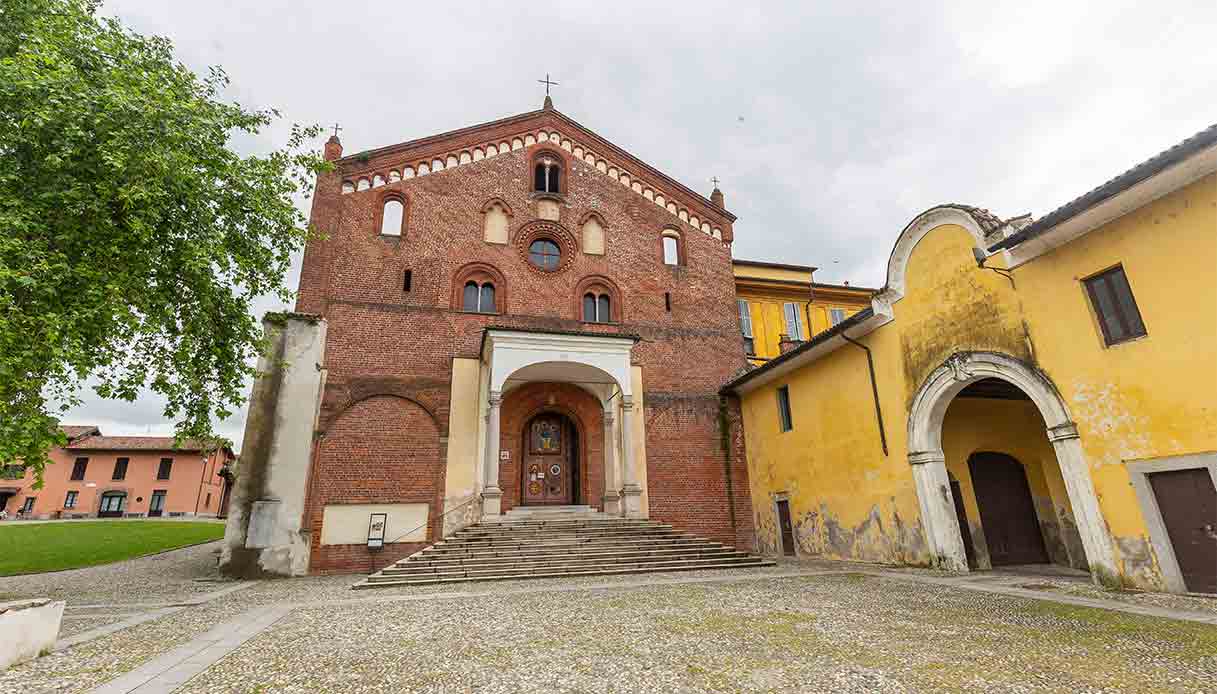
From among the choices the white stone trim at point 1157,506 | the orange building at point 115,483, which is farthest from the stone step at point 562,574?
the orange building at point 115,483

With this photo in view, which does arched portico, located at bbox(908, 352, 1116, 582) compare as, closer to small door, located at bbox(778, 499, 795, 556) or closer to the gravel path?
the gravel path

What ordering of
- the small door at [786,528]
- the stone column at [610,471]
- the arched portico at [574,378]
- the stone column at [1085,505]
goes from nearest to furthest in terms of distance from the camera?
1. the stone column at [1085,505]
2. the arched portico at [574,378]
3. the small door at [786,528]
4. the stone column at [610,471]

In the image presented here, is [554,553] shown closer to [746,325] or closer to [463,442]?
[463,442]

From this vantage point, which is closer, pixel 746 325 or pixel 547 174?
pixel 547 174

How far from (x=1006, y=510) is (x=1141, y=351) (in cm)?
614

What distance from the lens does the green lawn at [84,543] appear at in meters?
16.2

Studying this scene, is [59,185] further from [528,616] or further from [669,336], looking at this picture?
[669,336]

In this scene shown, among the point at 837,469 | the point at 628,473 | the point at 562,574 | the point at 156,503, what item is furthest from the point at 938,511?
the point at 156,503

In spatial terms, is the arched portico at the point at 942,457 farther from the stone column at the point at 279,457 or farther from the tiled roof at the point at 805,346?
the stone column at the point at 279,457

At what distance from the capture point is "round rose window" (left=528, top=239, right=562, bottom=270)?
17094mm

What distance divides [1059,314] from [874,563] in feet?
20.4

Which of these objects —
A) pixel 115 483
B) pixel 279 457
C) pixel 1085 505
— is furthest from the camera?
pixel 115 483

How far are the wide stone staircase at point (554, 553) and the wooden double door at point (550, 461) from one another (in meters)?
1.62

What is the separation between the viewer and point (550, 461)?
51.1 feet
